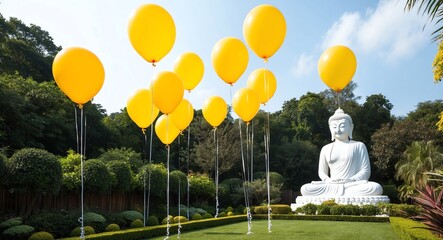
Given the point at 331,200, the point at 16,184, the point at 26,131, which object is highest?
the point at 26,131

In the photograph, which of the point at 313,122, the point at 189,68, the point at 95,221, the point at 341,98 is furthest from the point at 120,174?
the point at 341,98

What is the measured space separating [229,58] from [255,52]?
0.68 metres

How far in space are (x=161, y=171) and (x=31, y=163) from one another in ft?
23.9

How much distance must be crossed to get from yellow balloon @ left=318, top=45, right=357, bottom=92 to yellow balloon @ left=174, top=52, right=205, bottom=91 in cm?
298

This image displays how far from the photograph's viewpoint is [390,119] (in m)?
35.8

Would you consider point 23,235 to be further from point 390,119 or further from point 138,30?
point 390,119

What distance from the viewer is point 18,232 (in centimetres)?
993

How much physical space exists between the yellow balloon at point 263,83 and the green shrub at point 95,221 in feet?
19.9

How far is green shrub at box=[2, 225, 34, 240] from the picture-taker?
9.88 m

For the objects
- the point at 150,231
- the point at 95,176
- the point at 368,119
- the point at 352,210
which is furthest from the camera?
the point at 368,119

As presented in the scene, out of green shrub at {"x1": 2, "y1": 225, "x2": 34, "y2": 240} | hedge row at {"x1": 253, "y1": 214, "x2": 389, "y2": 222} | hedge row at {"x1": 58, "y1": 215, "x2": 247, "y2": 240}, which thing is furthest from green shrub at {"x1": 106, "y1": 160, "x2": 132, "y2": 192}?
hedge row at {"x1": 253, "y1": 214, "x2": 389, "y2": 222}

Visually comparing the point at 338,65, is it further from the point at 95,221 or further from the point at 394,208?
the point at 394,208

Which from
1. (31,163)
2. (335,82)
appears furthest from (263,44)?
(31,163)

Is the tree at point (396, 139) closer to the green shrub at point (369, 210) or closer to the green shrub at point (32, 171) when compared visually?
the green shrub at point (369, 210)
